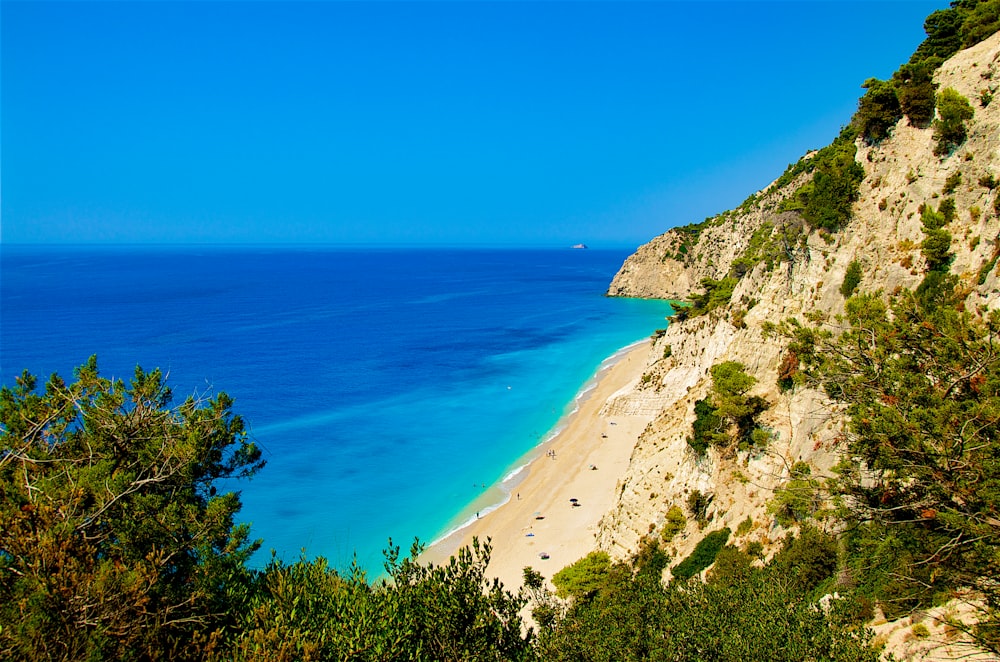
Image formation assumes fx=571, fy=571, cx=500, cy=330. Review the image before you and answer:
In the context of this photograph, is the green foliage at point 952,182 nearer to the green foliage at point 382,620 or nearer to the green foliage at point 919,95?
the green foliage at point 919,95

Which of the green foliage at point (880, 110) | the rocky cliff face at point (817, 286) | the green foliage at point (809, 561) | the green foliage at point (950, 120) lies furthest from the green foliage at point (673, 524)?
the green foliage at point (880, 110)

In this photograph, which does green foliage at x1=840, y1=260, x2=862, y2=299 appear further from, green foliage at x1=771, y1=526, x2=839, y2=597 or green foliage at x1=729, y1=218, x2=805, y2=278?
green foliage at x1=771, y1=526, x2=839, y2=597

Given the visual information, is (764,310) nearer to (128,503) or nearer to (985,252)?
(985,252)

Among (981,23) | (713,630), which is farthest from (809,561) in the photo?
(981,23)

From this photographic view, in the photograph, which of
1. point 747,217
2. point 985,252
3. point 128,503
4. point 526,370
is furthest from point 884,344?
point 747,217

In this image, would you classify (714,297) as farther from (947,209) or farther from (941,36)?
(947,209)

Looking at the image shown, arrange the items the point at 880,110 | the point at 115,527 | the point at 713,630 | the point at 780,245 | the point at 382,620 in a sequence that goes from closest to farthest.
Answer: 1. the point at 382,620
2. the point at 713,630
3. the point at 115,527
4. the point at 880,110
5. the point at 780,245
